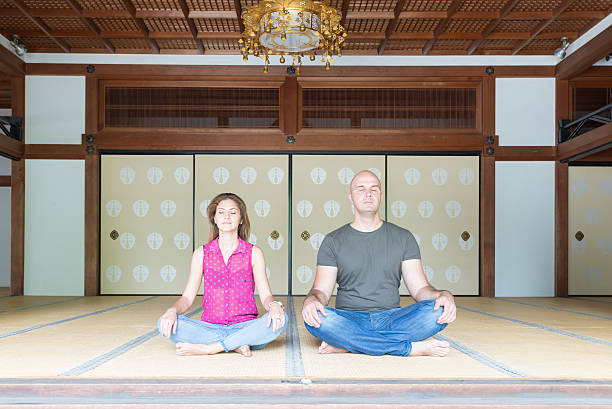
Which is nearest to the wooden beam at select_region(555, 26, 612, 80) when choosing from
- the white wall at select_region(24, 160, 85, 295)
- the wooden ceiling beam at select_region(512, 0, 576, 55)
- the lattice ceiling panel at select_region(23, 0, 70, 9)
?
the wooden ceiling beam at select_region(512, 0, 576, 55)

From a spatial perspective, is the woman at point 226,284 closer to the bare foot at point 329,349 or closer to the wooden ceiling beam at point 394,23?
the bare foot at point 329,349

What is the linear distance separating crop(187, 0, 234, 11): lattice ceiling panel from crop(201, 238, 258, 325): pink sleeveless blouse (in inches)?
117

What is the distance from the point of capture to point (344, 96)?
591 cm

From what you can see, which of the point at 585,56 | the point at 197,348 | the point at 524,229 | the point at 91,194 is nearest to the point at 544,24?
the point at 585,56

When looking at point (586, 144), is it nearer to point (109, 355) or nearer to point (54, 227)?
point (109, 355)

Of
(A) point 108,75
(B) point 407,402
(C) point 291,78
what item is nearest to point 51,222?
(A) point 108,75

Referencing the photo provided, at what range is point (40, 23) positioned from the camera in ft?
16.4

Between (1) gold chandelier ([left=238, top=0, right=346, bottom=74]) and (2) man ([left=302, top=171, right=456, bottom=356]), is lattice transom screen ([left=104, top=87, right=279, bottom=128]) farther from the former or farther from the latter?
(2) man ([left=302, top=171, right=456, bottom=356])

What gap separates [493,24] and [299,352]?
13.5 feet

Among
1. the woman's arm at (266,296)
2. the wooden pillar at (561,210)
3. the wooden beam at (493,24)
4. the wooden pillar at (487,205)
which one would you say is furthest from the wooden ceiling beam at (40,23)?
the wooden pillar at (561,210)

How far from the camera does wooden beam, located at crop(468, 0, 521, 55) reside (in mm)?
4650

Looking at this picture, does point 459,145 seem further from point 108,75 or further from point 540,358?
point 108,75

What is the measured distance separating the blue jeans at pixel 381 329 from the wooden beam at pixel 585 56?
3.96m

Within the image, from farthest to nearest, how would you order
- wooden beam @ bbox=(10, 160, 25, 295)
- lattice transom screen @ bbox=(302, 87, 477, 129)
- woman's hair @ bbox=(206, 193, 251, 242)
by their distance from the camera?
lattice transom screen @ bbox=(302, 87, 477, 129)
wooden beam @ bbox=(10, 160, 25, 295)
woman's hair @ bbox=(206, 193, 251, 242)
